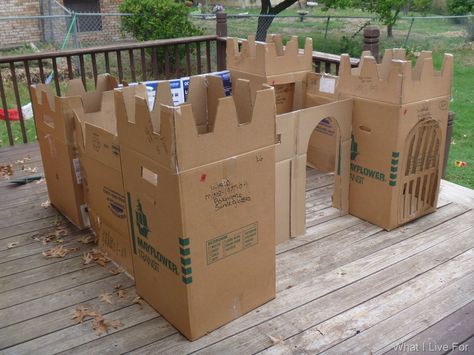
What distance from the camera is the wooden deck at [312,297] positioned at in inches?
87.0

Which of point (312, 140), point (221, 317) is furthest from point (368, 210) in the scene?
point (221, 317)

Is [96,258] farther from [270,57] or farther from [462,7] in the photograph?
[462,7]

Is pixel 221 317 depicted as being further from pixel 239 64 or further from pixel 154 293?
pixel 239 64

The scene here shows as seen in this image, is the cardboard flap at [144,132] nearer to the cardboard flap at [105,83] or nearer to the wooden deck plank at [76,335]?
the wooden deck plank at [76,335]

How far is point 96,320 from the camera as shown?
238 cm

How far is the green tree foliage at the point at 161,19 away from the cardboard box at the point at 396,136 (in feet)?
21.4

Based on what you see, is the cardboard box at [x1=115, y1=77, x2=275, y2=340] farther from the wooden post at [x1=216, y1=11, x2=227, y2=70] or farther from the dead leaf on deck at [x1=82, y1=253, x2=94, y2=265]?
the wooden post at [x1=216, y1=11, x2=227, y2=70]

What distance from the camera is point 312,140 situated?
A: 4141mm

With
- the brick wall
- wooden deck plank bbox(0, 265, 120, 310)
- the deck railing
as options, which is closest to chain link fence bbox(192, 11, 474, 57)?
the deck railing

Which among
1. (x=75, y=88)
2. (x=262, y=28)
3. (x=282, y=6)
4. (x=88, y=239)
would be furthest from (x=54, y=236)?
(x=282, y=6)

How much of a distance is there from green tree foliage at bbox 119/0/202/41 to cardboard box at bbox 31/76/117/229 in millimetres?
6174

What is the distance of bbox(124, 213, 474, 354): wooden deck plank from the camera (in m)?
2.22

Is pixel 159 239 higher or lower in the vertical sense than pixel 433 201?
higher

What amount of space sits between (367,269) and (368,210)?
0.60m
